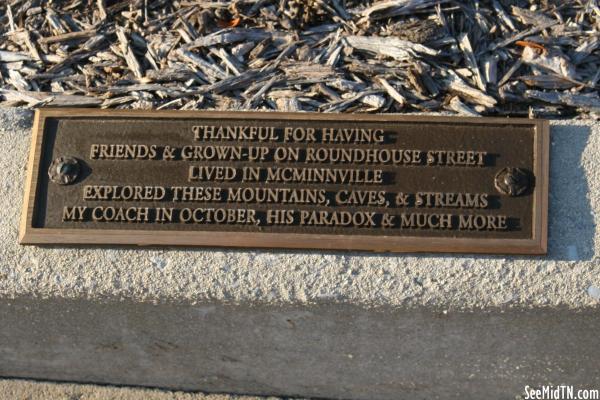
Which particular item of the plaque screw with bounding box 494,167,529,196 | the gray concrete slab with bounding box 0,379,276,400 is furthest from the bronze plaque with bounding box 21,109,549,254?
the gray concrete slab with bounding box 0,379,276,400

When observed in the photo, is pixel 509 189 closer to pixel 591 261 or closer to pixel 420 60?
pixel 591 261

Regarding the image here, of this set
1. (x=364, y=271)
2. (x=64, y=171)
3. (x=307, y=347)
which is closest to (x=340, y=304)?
(x=364, y=271)

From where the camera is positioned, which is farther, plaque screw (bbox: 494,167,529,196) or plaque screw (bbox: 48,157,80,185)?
plaque screw (bbox: 48,157,80,185)

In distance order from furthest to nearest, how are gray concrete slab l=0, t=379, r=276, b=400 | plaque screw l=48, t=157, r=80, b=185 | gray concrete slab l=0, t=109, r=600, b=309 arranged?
gray concrete slab l=0, t=379, r=276, b=400, plaque screw l=48, t=157, r=80, b=185, gray concrete slab l=0, t=109, r=600, b=309

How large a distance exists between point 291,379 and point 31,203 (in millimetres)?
1630

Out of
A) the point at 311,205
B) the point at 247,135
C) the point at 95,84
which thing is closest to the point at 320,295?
the point at 311,205

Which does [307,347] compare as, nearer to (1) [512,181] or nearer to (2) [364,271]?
(2) [364,271]

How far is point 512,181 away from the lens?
2.55 metres

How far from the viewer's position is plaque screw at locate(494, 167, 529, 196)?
8.36ft

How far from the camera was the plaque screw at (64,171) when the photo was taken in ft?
8.79

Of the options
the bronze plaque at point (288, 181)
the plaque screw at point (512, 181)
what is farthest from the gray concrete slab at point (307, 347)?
the plaque screw at point (512, 181)

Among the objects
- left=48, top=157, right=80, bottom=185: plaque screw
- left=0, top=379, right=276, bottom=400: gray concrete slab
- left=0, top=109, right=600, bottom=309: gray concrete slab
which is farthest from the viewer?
left=0, top=379, right=276, bottom=400: gray concrete slab

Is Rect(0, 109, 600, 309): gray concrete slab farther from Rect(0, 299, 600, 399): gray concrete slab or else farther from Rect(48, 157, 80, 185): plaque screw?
Rect(48, 157, 80, 185): plaque screw

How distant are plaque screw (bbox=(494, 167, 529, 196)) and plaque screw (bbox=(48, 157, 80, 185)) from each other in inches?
80.6
